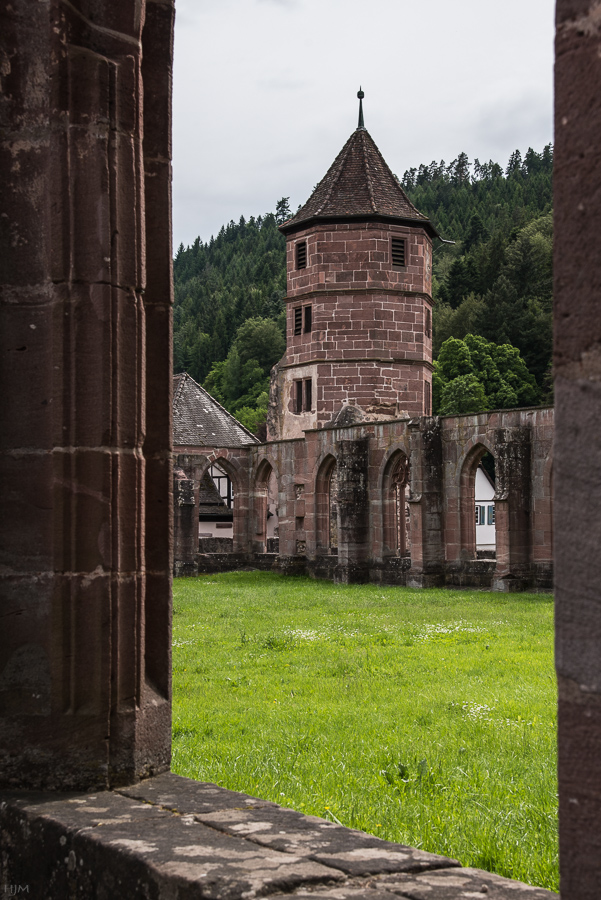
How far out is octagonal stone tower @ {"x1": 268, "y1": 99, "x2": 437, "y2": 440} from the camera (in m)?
35.0

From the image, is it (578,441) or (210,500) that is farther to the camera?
(210,500)

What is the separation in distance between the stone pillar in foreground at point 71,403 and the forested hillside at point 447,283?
A: 5258 cm

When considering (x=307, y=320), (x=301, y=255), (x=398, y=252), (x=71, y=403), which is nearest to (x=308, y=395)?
(x=307, y=320)

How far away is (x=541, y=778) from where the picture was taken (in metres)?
6.25

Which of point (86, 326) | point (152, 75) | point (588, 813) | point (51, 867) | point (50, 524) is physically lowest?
point (51, 867)

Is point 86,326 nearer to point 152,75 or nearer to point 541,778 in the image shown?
point 152,75

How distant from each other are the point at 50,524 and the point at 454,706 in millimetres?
5719

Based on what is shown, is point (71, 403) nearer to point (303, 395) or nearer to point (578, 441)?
point (578, 441)

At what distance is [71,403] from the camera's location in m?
3.77

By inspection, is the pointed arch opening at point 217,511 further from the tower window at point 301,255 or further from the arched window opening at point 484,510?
the arched window opening at point 484,510

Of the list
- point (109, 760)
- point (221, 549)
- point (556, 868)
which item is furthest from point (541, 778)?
point (221, 549)

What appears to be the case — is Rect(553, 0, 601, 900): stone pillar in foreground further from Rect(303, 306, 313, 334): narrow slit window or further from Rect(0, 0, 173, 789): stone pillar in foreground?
Rect(303, 306, 313, 334): narrow slit window

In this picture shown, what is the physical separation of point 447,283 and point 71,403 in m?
72.6

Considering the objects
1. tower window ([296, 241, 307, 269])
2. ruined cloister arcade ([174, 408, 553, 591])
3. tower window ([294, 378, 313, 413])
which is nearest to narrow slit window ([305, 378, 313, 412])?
tower window ([294, 378, 313, 413])
